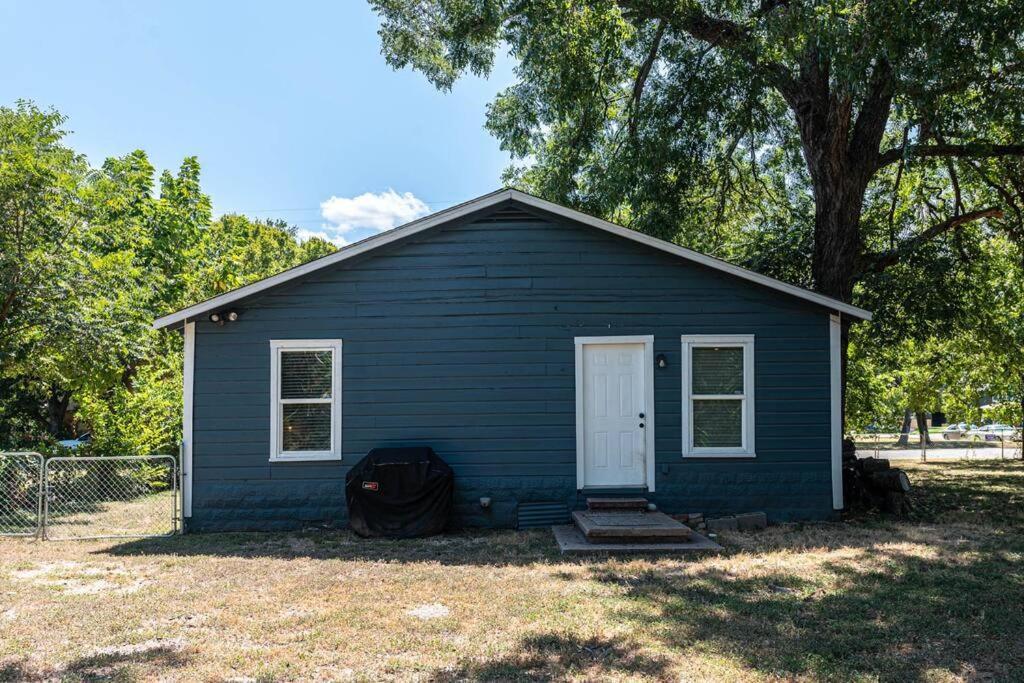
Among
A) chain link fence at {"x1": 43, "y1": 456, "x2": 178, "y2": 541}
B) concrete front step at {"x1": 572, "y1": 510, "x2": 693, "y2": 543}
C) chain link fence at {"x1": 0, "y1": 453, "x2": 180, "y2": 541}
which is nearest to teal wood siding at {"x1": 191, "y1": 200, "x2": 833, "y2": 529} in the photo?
concrete front step at {"x1": 572, "y1": 510, "x2": 693, "y2": 543}

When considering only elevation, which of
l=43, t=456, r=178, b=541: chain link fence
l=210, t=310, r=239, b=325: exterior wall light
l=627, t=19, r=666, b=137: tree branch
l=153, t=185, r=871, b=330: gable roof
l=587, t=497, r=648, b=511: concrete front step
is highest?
l=627, t=19, r=666, b=137: tree branch

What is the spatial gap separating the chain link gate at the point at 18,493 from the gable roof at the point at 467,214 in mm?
3391

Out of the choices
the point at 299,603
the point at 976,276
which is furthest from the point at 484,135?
the point at 299,603

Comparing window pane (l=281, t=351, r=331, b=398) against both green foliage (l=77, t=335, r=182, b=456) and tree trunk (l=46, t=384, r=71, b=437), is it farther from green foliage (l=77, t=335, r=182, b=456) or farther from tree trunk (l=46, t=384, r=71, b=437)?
tree trunk (l=46, t=384, r=71, b=437)

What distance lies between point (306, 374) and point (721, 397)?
206 inches

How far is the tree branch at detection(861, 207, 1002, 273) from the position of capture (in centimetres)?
1199

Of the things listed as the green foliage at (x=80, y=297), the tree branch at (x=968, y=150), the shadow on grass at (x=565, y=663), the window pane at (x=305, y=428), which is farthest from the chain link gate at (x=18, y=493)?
the tree branch at (x=968, y=150)

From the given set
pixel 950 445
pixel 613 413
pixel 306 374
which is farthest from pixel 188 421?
pixel 950 445

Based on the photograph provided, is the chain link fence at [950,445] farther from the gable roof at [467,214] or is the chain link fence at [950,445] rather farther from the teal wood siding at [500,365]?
the gable roof at [467,214]

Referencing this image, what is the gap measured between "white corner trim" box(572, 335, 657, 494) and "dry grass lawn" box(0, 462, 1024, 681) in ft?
4.28

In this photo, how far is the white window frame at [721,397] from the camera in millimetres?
8719

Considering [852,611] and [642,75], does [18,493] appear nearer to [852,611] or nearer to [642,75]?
[852,611]

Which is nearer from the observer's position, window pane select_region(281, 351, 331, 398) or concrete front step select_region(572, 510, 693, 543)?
concrete front step select_region(572, 510, 693, 543)

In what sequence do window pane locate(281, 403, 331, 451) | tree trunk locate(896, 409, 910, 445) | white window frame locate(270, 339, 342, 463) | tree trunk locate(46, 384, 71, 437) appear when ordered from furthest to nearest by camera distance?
tree trunk locate(896, 409, 910, 445) → tree trunk locate(46, 384, 71, 437) → window pane locate(281, 403, 331, 451) → white window frame locate(270, 339, 342, 463)
